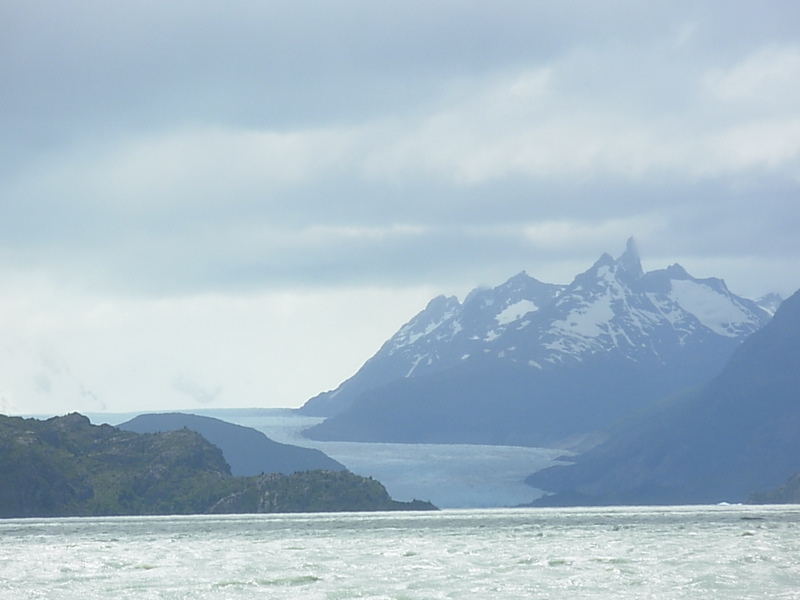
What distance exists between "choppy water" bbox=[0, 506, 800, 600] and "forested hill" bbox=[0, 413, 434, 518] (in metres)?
44.9

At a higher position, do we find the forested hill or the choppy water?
the forested hill

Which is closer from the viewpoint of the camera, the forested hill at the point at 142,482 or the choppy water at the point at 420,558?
the choppy water at the point at 420,558

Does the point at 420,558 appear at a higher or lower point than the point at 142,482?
lower

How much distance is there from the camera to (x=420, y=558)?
234ft

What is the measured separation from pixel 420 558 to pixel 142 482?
106 m

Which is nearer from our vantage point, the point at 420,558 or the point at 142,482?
the point at 420,558

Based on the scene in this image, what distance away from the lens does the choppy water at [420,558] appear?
57.0 meters

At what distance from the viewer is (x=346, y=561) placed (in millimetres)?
70875

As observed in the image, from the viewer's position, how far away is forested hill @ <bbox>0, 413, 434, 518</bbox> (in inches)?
6073

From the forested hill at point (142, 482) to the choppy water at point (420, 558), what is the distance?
147 ft

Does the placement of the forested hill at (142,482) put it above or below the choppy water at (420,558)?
above

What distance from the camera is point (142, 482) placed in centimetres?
16850

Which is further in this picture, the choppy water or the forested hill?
the forested hill

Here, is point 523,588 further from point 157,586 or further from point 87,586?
point 87,586
